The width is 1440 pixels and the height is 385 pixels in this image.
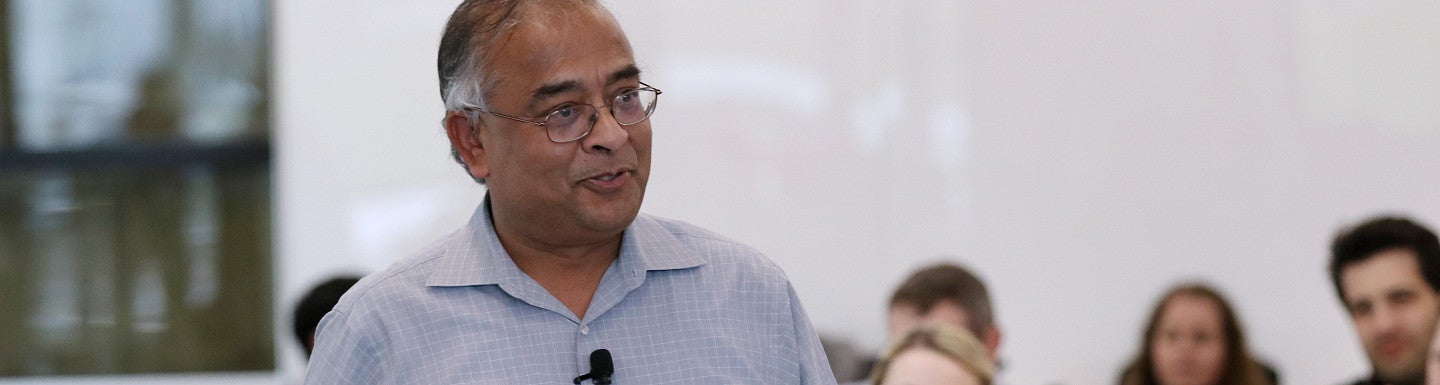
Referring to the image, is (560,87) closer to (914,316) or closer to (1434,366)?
(914,316)

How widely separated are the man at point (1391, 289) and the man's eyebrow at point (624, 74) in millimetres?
1739

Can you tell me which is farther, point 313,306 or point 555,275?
point 313,306

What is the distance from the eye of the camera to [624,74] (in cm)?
121

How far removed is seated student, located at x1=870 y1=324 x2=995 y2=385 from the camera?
8.38ft

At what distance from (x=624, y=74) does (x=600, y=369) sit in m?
0.24

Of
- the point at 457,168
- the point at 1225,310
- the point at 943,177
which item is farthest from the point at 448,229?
the point at 1225,310

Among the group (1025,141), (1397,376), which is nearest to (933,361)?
(1025,141)

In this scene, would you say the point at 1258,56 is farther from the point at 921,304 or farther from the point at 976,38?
the point at 921,304

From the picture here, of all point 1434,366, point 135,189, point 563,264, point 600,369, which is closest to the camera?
point 600,369

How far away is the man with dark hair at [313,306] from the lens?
2484 mm

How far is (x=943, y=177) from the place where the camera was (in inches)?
101

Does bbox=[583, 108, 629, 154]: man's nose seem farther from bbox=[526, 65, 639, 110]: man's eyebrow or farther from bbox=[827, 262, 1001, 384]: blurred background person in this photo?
bbox=[827, 262, 1001, 384]: blurred background person

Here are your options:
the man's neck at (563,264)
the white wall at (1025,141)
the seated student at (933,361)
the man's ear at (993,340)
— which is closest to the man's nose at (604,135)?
the man's neck at (563,264)

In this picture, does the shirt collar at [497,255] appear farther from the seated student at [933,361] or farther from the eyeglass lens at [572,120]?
the seated student at [933,361]
